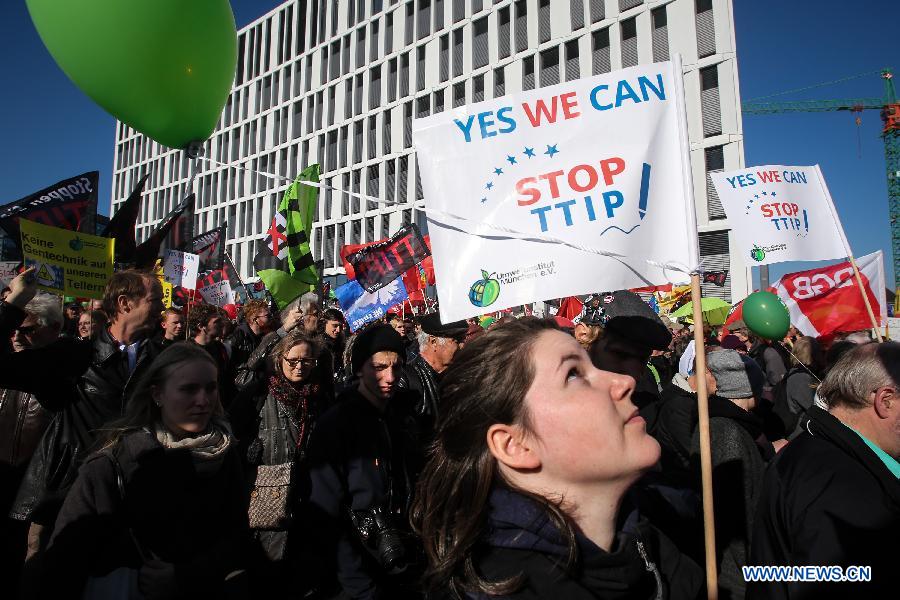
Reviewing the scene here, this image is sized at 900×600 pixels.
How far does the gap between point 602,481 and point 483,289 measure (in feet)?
3.44

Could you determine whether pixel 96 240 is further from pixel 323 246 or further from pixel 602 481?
pixel 323 246

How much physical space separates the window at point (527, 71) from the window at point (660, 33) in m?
7.34

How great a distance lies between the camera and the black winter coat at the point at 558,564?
1.32m

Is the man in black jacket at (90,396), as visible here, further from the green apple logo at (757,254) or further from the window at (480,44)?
the window at (480,44)

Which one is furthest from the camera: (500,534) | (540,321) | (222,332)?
(222,332)

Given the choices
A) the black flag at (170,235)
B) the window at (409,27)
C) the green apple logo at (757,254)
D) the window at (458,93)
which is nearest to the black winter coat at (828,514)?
the green apple logo at (757,254)

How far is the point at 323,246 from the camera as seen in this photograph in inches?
1726

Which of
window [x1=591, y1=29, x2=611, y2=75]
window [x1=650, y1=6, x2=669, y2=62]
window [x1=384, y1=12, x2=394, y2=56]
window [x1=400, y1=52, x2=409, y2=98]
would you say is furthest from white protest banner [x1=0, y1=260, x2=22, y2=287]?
window [x1=384, y1=12, x2=394, y2=56]

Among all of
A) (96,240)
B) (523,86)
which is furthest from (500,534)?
(523,86)

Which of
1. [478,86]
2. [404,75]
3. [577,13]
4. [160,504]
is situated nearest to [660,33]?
[577,13]

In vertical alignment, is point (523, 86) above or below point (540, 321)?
above

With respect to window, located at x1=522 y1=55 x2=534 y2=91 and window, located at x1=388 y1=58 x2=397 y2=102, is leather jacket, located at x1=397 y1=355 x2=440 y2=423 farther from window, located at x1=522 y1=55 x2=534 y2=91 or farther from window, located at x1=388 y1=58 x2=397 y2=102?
window, located at x1=388 y1=58 x2=397 y2=102

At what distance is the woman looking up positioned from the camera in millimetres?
1349

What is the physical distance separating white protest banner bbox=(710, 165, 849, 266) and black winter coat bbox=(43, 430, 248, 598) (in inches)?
155
